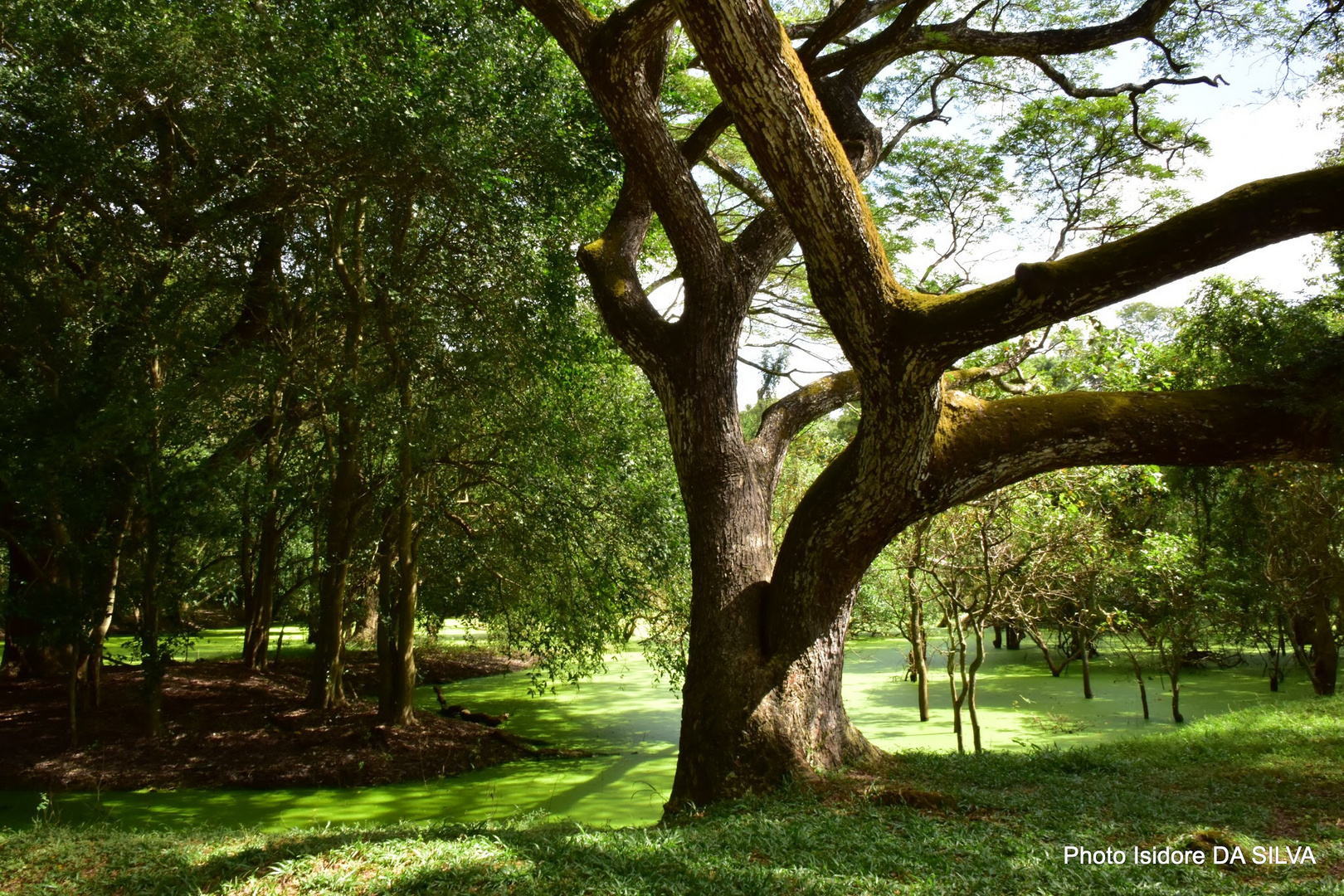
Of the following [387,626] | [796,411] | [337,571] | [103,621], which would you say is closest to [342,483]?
[337,571]

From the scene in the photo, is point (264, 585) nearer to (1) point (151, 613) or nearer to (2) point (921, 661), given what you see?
(1) point (151, 613)

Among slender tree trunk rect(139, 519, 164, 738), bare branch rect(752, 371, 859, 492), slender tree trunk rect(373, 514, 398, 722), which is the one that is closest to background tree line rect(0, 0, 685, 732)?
slender tree trunk rect(139, 519, 164, 738)

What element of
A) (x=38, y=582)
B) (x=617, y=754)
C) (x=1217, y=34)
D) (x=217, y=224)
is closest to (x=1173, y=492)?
(x=1217, y=34)

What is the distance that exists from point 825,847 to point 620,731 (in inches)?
272

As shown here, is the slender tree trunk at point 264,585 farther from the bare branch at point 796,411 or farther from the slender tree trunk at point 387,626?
the bare branch at point 796,411

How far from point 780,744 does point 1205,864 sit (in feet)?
5.79

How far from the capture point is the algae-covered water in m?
5.83

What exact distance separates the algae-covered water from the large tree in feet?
6.61

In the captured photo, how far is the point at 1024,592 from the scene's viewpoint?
24.8 ft

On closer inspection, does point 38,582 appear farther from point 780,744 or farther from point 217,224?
point 780,744

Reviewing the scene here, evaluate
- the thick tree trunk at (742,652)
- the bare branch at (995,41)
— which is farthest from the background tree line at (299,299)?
the bare branch at (995,41)

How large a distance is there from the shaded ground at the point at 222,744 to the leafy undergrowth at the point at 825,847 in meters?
3.29

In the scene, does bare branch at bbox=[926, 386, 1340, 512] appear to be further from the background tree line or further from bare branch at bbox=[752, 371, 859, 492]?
the background tree line

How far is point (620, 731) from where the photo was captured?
9.43 metres
